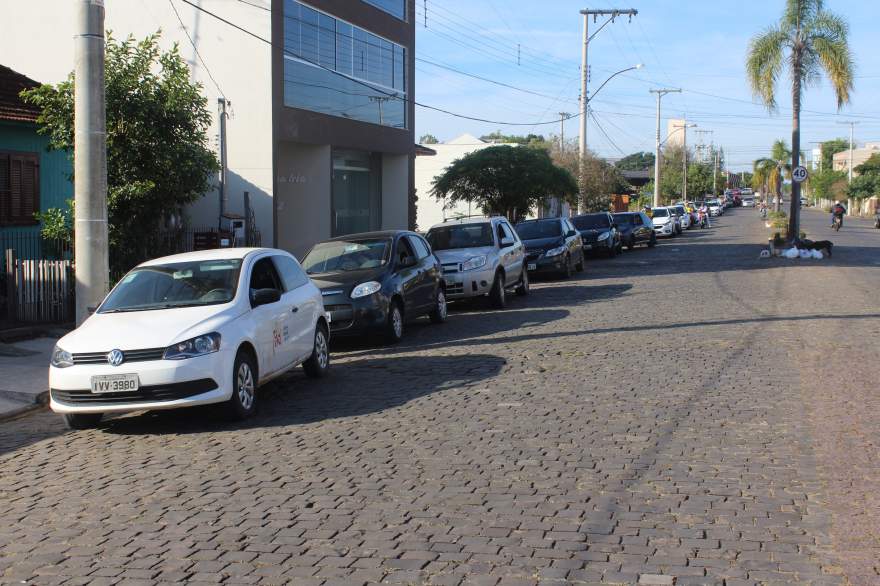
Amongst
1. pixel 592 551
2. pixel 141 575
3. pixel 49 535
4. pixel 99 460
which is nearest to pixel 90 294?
pixel 99 460

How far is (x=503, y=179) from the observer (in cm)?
3425

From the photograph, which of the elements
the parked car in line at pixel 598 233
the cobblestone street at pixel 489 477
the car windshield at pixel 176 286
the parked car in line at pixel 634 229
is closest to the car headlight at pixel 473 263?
the cobblestone street at pixel 489 477

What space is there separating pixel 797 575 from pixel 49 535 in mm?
4348

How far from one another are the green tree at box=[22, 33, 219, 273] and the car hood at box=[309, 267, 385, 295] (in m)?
3.28

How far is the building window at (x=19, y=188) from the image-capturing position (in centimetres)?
1797

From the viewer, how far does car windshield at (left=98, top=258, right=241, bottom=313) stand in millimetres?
9695

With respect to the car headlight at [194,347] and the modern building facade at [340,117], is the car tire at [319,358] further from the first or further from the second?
the modern building facade at [340,117]

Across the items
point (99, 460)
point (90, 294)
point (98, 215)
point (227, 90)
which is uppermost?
point (227, 90)

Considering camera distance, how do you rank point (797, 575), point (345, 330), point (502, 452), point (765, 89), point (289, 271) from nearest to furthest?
point (797, 575)
point (502, 452)
point (289, 271)
point (345, 330)
point (765, 89)

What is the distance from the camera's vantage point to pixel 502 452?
7.64 meters

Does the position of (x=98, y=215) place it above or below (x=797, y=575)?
above

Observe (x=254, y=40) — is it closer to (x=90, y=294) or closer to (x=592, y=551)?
(x=90, y=294)

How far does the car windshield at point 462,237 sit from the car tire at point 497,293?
2.94ft

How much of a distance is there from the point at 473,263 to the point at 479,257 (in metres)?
0.18
